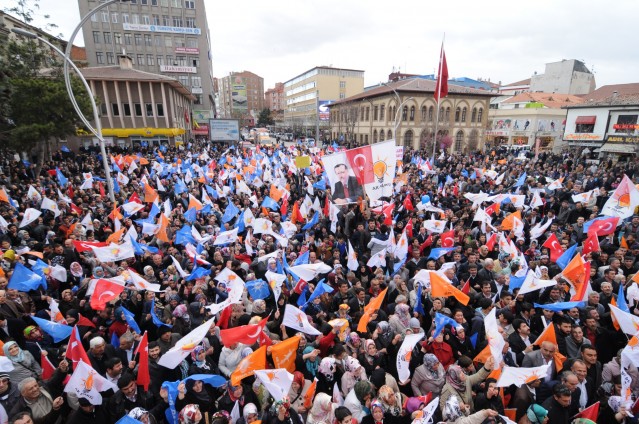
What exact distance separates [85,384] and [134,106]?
41900 millimetres

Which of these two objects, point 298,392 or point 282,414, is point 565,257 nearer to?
point 298,392

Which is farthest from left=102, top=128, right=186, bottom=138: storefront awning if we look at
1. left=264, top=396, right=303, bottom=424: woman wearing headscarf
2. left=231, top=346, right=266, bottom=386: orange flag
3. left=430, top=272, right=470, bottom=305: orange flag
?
left=264, top=396, right=303, bottom=424: woman wearing headscarf

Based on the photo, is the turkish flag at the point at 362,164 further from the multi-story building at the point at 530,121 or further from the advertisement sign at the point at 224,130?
the multi-story building at the point at 530,121

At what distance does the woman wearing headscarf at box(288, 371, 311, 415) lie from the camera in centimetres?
430

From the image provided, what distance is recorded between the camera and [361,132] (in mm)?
56531

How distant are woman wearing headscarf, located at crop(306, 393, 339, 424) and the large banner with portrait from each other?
5.78 m

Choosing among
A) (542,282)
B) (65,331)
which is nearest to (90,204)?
(65,331)

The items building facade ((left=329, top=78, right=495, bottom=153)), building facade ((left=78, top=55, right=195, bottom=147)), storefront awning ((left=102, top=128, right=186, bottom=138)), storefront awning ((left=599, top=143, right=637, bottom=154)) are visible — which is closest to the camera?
storefront awning ((left=599, top=143, right=637, bottom=154))

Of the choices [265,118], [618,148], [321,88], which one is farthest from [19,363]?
[265,118]

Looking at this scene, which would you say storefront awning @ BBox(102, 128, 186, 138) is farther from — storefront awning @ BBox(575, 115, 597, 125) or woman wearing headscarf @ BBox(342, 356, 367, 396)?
storefront awning @ BBox(575, 115, 597, 125)

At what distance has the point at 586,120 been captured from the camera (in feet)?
118

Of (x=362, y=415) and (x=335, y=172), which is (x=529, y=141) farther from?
(x=362, y=415)

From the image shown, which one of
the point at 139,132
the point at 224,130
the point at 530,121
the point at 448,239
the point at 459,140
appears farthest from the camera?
the point at 530,121

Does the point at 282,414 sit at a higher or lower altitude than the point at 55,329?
lower
